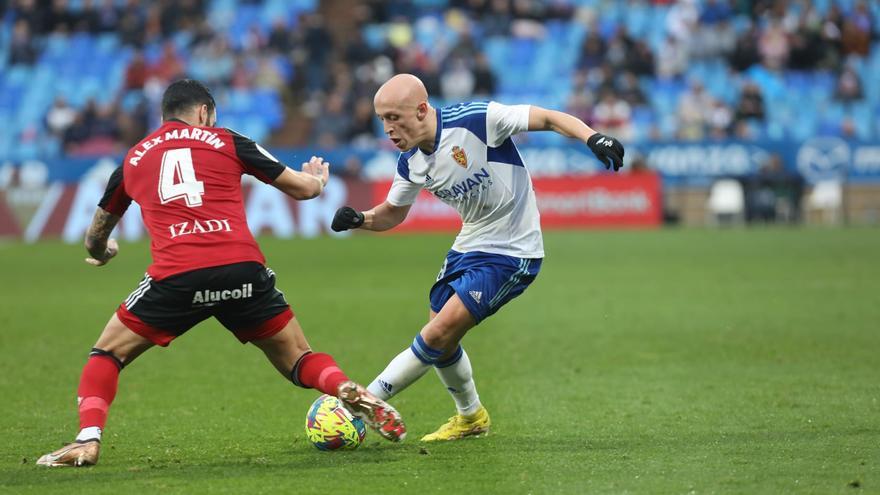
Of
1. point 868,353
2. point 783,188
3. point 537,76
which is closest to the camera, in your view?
point 868,353

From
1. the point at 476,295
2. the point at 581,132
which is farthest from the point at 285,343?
the point at 581,132

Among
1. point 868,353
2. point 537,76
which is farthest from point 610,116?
point 868,353

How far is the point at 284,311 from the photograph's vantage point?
6762 millimetres

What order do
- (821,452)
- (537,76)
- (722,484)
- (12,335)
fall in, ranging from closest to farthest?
(722,484) < (821,452) < (12,335) < (537,76)

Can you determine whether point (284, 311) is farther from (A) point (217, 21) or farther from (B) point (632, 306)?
(A) point (217, 21)

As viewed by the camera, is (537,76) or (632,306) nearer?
(632,306)

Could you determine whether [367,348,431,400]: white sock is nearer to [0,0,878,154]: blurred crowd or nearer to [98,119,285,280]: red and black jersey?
[98,119,285,280]: red and black jersey

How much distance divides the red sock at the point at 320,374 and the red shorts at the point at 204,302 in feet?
0.94

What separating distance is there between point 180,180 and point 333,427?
5.34 feet

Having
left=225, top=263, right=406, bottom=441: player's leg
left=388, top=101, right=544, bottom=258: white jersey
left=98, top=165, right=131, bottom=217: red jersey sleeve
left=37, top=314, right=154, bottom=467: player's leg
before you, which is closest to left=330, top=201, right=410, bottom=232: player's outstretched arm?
left=388, top=101, right=544, bottom=258: white jersey

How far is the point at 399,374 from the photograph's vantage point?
7.22 m

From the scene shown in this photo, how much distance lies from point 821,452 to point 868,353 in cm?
442

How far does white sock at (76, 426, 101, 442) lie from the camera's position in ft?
21.1

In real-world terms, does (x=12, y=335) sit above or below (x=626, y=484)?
above
